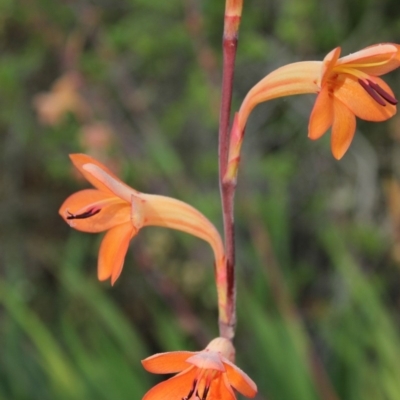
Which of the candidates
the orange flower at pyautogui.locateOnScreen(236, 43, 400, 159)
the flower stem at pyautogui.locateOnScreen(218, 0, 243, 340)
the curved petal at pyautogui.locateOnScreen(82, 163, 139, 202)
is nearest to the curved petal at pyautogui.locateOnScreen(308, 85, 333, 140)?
the orange flower at pyautogui.locateOnScreen(236, 43, 400, 159)

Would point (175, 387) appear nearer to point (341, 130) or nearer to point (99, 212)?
point (99, 212)

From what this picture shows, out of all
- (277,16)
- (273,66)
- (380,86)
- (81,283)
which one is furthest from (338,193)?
(380,86)

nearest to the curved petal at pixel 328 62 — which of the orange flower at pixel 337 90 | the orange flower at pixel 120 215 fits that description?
the orange flower at pixel 337 90

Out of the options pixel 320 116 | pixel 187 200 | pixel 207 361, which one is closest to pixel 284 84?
pixel 320 116

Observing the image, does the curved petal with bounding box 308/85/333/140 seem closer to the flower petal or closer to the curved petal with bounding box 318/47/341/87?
the curved petal with bounding box 318/47/341/87

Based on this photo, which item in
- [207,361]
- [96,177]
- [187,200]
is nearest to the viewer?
[207,361]

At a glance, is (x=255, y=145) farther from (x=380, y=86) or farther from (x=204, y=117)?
(x=380, y=86)

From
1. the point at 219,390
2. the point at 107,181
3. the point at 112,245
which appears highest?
the point at 107,181
